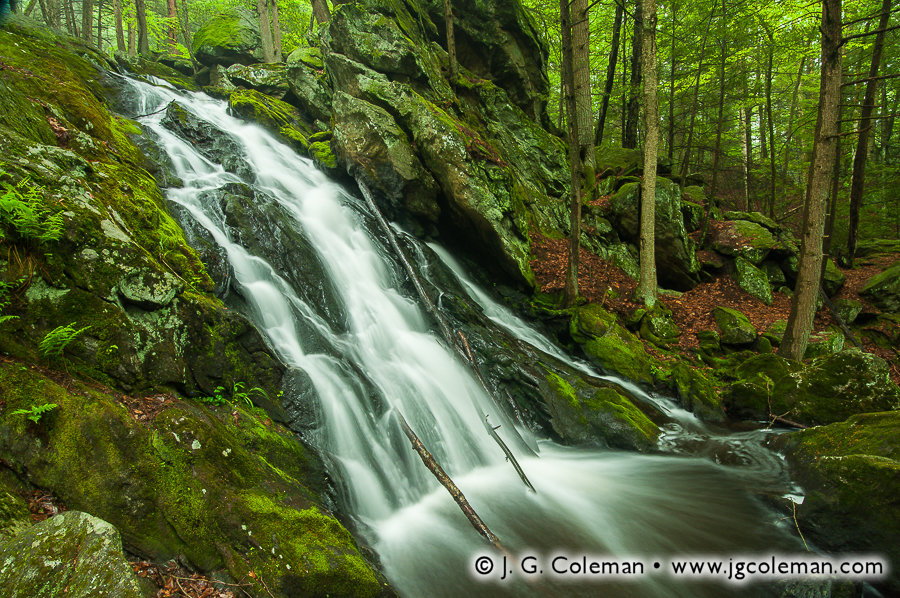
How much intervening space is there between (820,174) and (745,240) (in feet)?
20.0

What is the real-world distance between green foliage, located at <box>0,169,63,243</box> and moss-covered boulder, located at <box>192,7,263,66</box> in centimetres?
1871

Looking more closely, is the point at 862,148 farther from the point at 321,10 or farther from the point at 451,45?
the point at 321,10

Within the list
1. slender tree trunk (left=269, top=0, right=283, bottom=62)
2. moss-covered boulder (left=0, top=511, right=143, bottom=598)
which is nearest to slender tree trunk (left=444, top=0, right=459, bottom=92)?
slender tree trunk (left=269, top=0, right=283, bottom=62)

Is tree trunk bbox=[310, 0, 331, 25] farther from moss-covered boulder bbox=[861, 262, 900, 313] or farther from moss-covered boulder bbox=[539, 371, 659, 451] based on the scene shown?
moss-covered boulder bbox=[861, 262, 900, 313]

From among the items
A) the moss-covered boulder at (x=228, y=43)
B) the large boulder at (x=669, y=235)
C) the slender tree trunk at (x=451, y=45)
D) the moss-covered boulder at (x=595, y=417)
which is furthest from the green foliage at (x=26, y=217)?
the moss-covered boulder at (x=228, y=43)

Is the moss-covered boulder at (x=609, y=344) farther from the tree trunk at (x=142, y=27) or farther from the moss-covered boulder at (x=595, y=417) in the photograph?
the tree trunk at (x=142, y=27)

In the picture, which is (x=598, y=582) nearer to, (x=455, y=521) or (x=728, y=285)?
(x=455, y=521)

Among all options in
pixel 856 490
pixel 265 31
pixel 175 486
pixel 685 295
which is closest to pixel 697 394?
pixel 856 490

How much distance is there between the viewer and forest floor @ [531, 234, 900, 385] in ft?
35.5

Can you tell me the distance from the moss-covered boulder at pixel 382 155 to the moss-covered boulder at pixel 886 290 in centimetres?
1246

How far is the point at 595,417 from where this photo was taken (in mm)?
7316

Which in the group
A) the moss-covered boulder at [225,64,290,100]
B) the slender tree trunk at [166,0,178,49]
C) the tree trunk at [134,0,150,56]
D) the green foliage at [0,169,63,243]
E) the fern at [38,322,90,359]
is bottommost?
the fern at [38,322,90,359]

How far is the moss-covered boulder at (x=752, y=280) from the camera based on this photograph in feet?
40.1

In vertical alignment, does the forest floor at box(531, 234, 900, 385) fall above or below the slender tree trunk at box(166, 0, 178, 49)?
below
